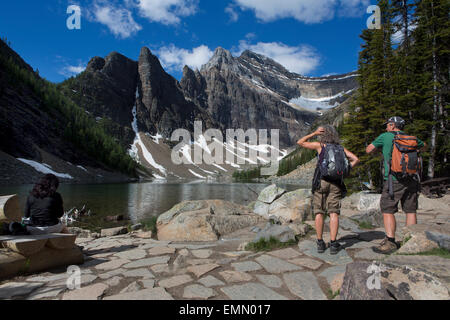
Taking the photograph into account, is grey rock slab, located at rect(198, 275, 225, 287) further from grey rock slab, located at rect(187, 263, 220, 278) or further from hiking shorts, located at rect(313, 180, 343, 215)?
hiking shorts, located at rect(313, 180, 343, 215)

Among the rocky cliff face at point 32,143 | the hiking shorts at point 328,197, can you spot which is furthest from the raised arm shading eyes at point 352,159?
the rocky cliff face at point 32,143

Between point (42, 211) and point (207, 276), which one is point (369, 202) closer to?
point (207, 276)

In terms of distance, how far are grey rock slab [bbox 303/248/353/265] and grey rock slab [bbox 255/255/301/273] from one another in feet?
2.21

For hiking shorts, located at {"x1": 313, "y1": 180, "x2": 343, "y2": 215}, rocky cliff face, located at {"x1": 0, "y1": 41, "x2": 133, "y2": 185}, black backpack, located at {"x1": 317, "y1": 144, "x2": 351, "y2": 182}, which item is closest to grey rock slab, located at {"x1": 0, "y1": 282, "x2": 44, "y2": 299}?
hiking shorts, located at {"x1": 313, "y1": 180, "x2": 343, "y2": 215}

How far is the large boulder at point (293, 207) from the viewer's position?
392 inches

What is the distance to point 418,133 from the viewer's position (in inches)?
659

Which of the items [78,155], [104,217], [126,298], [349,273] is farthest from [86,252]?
[78,155]

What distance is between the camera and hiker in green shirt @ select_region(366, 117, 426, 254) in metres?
4.61

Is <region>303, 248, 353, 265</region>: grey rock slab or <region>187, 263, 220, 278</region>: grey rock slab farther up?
<region>303, 248, 353, 265</region>: grey rock slab

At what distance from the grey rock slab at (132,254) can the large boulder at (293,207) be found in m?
5.60

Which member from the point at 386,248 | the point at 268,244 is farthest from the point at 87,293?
the point at 386,248

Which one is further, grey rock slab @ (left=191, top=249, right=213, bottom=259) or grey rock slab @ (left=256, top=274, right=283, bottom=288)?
grey rock slab @ (left=191, top=249, right=213, bottom=259)

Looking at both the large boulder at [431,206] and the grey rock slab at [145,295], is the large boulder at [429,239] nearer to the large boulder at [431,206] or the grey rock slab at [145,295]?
the grey rock slab at [145,295]

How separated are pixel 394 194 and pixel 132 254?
224 inches
